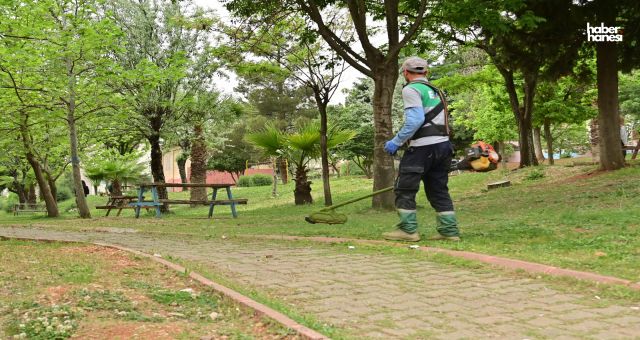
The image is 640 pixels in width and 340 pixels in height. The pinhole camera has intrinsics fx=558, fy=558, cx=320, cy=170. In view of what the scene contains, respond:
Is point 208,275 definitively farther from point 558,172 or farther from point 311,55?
point 558,172

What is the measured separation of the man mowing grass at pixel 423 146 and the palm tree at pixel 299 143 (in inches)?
389

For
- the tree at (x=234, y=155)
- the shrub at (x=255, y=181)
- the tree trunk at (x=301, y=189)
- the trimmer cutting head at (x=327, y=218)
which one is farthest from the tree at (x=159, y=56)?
the tree at (x=234, y=155)

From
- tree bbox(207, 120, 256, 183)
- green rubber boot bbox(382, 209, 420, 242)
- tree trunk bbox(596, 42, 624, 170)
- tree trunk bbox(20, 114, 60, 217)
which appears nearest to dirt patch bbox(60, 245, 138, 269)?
green rubber boot bbox(382, 209, 420, 242)

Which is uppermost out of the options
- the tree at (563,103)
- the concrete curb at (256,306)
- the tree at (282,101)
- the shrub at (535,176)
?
the tree at (282,101)

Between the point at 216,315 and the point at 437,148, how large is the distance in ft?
10.7

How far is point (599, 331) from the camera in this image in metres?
3.09

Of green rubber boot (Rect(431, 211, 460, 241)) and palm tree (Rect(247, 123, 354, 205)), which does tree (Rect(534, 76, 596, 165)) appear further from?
green rubber boot (Rect(431, 211, 460, 241))

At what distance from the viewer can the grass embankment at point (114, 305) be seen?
3.14 metres

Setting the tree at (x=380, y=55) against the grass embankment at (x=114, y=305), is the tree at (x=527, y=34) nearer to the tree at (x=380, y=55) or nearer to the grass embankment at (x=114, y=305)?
the tree at (x=380, y=55)

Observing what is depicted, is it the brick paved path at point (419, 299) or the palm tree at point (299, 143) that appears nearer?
the brick paved path at point (419, 299)

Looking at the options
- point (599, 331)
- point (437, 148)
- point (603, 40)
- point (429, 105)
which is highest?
point (603, 40)

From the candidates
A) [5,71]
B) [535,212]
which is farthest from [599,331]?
[5,71]

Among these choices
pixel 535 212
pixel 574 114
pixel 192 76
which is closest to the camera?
pixel 535 212

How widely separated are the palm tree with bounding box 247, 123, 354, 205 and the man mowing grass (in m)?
9.87
